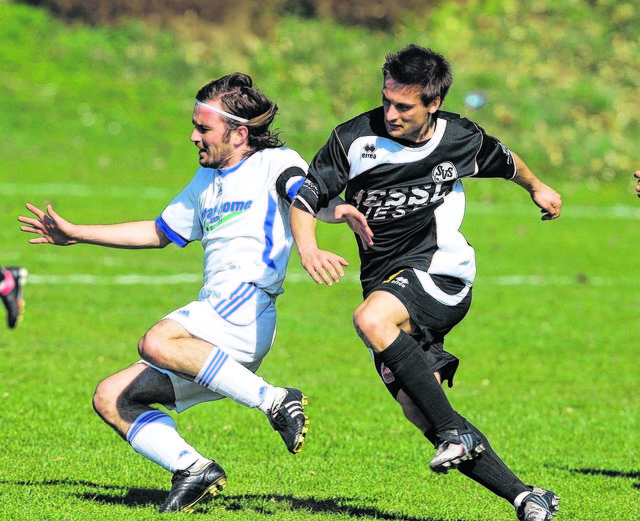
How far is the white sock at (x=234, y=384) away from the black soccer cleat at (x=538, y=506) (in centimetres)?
127

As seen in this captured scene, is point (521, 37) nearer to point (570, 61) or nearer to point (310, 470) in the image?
point (570, 61)

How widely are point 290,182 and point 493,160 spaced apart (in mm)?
1063

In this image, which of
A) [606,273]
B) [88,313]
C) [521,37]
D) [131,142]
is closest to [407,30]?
[521,37]

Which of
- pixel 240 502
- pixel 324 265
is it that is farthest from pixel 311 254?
pixel 240 502

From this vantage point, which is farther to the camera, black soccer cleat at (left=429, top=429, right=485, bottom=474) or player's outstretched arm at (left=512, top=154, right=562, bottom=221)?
player's outstretched arm at (left=512, top=154, right=562, bottom=221)

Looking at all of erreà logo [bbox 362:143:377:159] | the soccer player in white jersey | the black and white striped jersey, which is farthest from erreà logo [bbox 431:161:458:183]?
the soccer player in white jersey

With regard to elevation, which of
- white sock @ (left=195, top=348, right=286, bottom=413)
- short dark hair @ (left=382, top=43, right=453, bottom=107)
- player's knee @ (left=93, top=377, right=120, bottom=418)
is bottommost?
player's knee @ (left=93, top=377, right=120, bottom=418)

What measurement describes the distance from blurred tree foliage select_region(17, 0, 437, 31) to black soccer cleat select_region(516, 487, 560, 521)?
82.8ft

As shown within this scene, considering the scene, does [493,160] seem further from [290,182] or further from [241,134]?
[241,134]

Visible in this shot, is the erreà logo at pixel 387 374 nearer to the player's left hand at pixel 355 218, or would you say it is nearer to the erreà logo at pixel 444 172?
the player's left hand at pixel 355 218

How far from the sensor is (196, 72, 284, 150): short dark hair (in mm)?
5883

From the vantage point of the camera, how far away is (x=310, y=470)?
275 inches

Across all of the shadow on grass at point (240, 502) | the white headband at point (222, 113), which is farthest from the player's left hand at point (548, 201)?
the shadow on grass at point (240, 502)

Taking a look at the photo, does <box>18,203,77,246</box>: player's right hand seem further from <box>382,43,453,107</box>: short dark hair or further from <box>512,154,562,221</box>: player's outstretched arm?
<box>512,154,562,221</box>: player's outstretched arm
